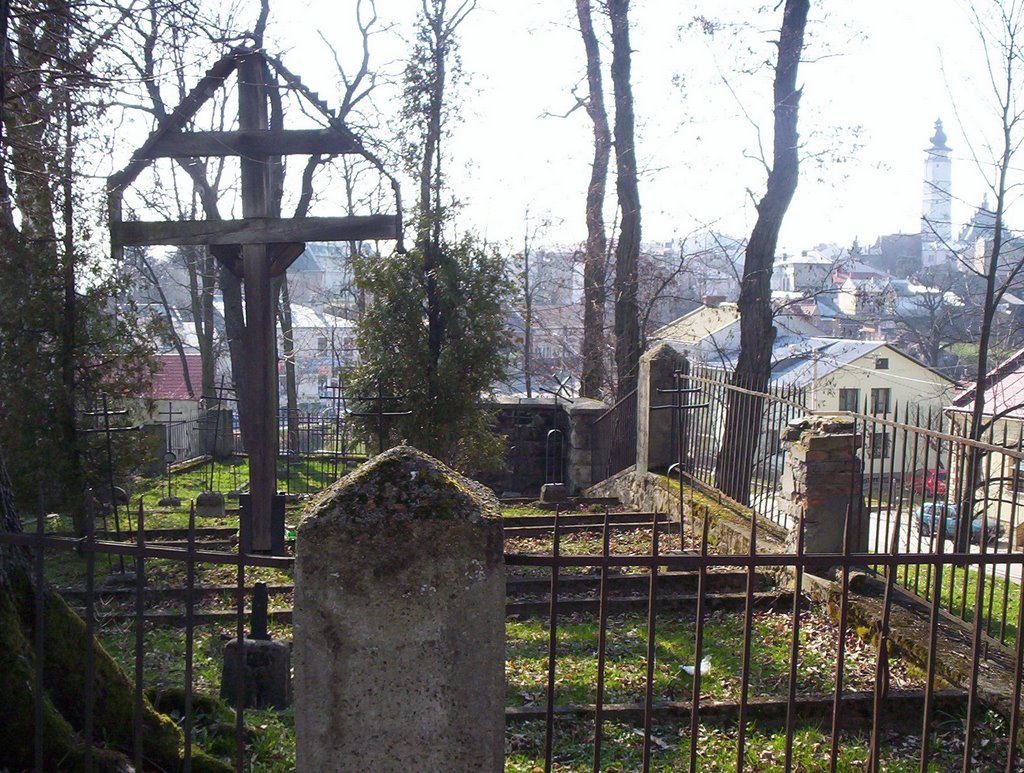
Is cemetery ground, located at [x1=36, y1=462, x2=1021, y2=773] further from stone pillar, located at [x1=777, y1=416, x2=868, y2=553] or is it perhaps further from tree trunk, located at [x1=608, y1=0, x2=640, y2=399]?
tree trunk, located at [x1=608, y1=0, x2=640, y2=399]

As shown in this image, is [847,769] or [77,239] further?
[77,239]

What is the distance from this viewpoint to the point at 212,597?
7422 millimetres

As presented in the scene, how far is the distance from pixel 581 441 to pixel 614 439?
797 millimetres

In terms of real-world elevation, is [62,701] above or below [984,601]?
above

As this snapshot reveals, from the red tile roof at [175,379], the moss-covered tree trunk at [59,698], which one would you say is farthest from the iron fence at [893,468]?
the red tile roof at [175,379]

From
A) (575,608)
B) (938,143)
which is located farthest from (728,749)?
(938,143)

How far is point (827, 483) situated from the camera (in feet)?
24.5

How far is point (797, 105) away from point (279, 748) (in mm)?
12888

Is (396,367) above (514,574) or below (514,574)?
above

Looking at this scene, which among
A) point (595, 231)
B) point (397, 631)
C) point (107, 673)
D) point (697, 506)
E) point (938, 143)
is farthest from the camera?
point (938, 143)

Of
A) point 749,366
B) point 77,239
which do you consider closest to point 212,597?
point 77,239

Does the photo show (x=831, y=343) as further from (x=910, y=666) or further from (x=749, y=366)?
(x=910, y=666)

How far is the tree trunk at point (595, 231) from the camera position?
754 inches

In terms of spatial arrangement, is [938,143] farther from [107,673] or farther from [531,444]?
[107,673]
